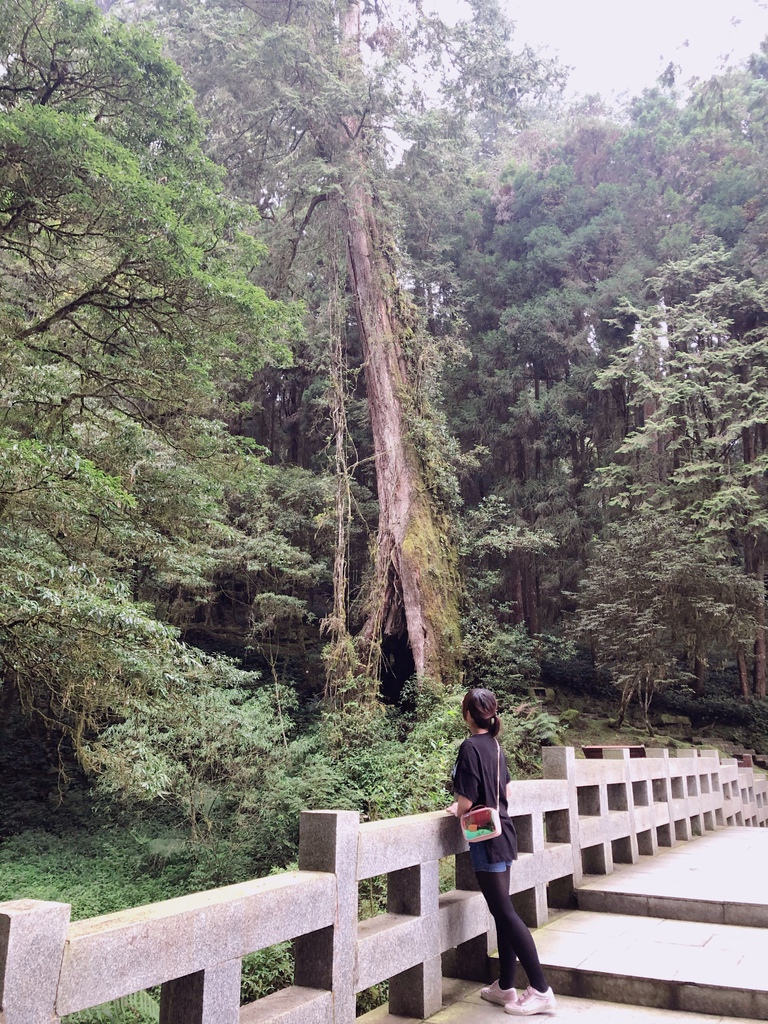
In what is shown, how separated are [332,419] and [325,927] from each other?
1282cm

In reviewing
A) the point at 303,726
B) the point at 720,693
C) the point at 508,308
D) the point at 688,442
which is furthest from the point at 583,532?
the point at 303,726

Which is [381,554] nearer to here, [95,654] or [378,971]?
[95,654]

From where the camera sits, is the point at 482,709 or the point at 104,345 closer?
the point at 482,709

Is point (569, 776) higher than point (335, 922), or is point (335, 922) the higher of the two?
point (569, 776)

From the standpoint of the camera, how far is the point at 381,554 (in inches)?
531

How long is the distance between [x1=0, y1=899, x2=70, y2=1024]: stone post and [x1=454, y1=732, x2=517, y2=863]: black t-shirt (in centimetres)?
191

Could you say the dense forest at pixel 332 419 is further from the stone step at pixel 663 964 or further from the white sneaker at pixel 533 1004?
the white sneaker at pixel 533 1004

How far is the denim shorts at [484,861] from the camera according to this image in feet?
10.7

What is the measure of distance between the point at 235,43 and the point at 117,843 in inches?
601

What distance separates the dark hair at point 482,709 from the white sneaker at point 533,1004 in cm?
103

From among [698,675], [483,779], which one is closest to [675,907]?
[483,779]

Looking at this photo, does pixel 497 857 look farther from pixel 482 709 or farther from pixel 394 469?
pixel 394 469

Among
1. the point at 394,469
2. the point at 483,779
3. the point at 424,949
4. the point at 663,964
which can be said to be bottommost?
the point at 663,964

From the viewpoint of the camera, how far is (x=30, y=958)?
1.72 metres
